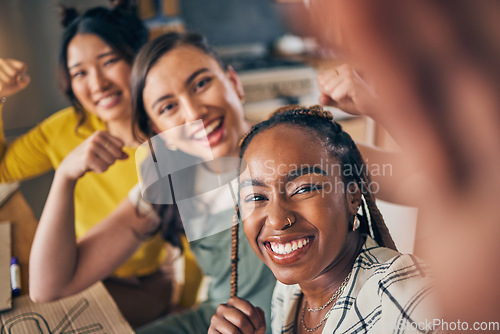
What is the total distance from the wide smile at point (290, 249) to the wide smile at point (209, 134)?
0.68 ft

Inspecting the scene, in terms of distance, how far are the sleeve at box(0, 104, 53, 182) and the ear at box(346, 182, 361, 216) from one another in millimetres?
538

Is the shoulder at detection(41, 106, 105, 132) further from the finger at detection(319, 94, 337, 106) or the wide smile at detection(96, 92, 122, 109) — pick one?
the finger at detection(319, 94, 337, 106)

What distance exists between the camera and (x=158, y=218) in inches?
27.8

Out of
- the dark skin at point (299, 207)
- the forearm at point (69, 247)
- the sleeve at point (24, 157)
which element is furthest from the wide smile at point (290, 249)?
the sleeve at point (24, 157)

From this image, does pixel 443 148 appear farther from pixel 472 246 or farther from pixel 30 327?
pixel 30 327

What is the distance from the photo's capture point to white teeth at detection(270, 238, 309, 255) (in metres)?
0.37

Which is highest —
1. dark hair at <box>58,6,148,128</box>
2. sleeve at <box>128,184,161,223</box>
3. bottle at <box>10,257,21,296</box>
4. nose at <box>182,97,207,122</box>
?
dark hair at <box>58,6,148,128</box>

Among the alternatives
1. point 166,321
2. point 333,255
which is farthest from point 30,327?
point 333,255

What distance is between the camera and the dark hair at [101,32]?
647 millimetres

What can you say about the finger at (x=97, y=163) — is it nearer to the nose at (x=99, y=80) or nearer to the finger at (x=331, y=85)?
the nose at (x=99, y=80)

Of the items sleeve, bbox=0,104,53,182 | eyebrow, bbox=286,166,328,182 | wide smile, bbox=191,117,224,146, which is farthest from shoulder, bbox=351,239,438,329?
sleeve, bbox=0,104,53,182

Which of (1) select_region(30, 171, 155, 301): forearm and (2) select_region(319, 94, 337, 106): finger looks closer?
(2) select_region(319, 94, 337, 106): finger

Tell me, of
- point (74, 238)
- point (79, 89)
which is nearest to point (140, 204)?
point (74, 238)

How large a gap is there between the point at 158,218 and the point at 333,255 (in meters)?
0.41
